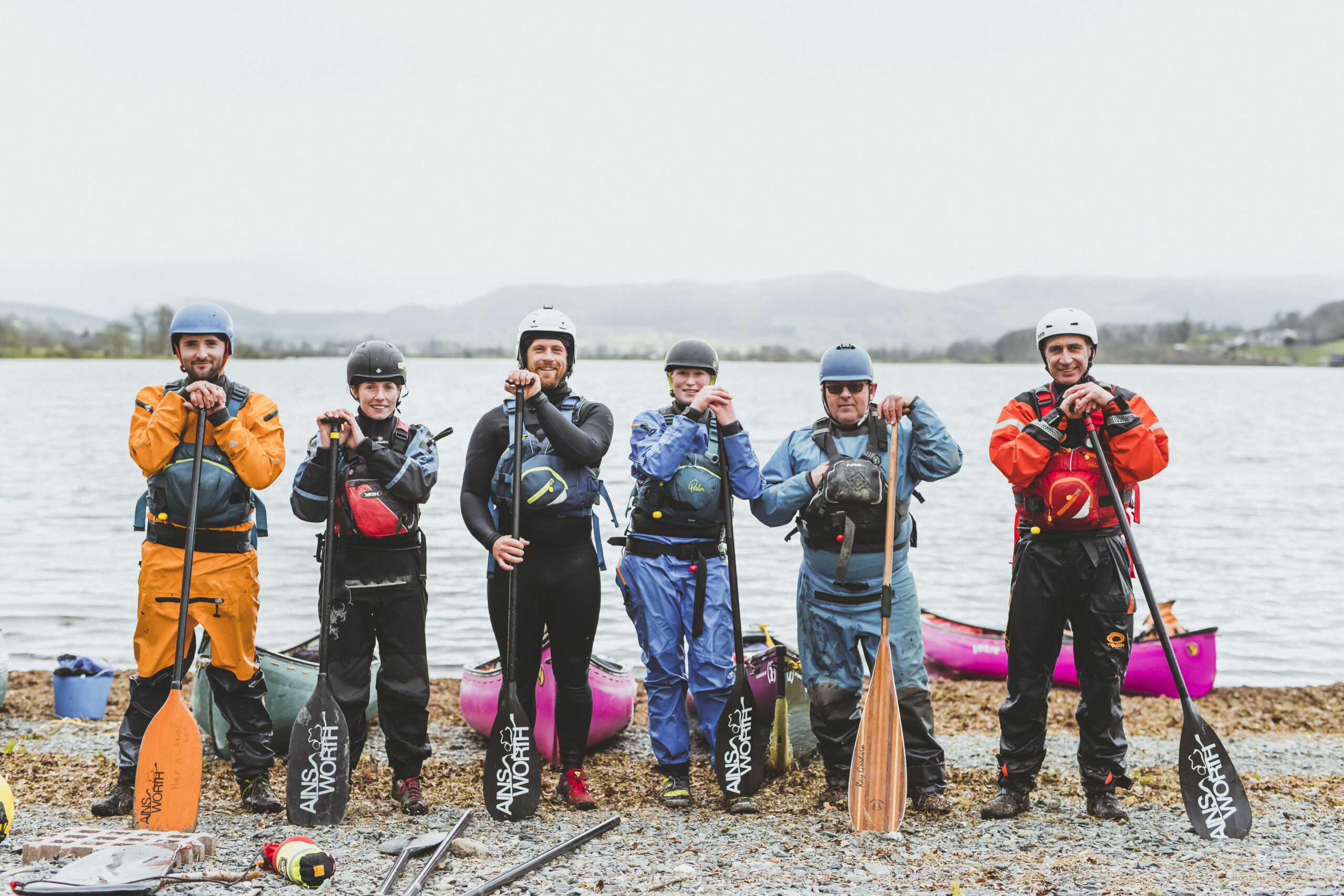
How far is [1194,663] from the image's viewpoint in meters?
8.72

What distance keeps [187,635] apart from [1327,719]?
889cm

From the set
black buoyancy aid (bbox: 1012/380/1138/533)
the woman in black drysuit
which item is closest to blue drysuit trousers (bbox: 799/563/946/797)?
black buoyancy aid (bbox: 1012/380/1138/533)

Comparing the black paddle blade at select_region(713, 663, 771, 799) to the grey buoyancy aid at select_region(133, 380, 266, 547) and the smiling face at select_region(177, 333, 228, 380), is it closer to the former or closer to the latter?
the grey buoyancy aid at select_region(133, 380, 266, 547)

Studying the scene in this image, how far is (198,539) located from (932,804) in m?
3.97

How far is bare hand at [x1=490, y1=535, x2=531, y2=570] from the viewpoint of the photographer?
184 inches

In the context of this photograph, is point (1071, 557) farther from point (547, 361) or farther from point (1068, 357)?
point (547, 361)

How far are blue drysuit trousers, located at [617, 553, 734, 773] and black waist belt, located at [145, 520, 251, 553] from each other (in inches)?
80.8

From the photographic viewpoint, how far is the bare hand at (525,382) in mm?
4719

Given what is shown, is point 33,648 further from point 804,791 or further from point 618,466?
point 618,466

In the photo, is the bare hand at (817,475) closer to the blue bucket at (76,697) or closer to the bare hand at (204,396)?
the bare hand at (204,396)

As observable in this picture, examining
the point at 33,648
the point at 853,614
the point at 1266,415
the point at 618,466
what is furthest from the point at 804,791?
the point at 1266,415

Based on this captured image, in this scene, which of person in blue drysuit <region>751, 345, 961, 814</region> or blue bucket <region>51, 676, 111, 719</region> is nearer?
person in blue drysuit <region>751, 345, 961, 814</region>

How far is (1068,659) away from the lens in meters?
8.82

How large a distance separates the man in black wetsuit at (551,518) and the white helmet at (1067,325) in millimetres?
2328
